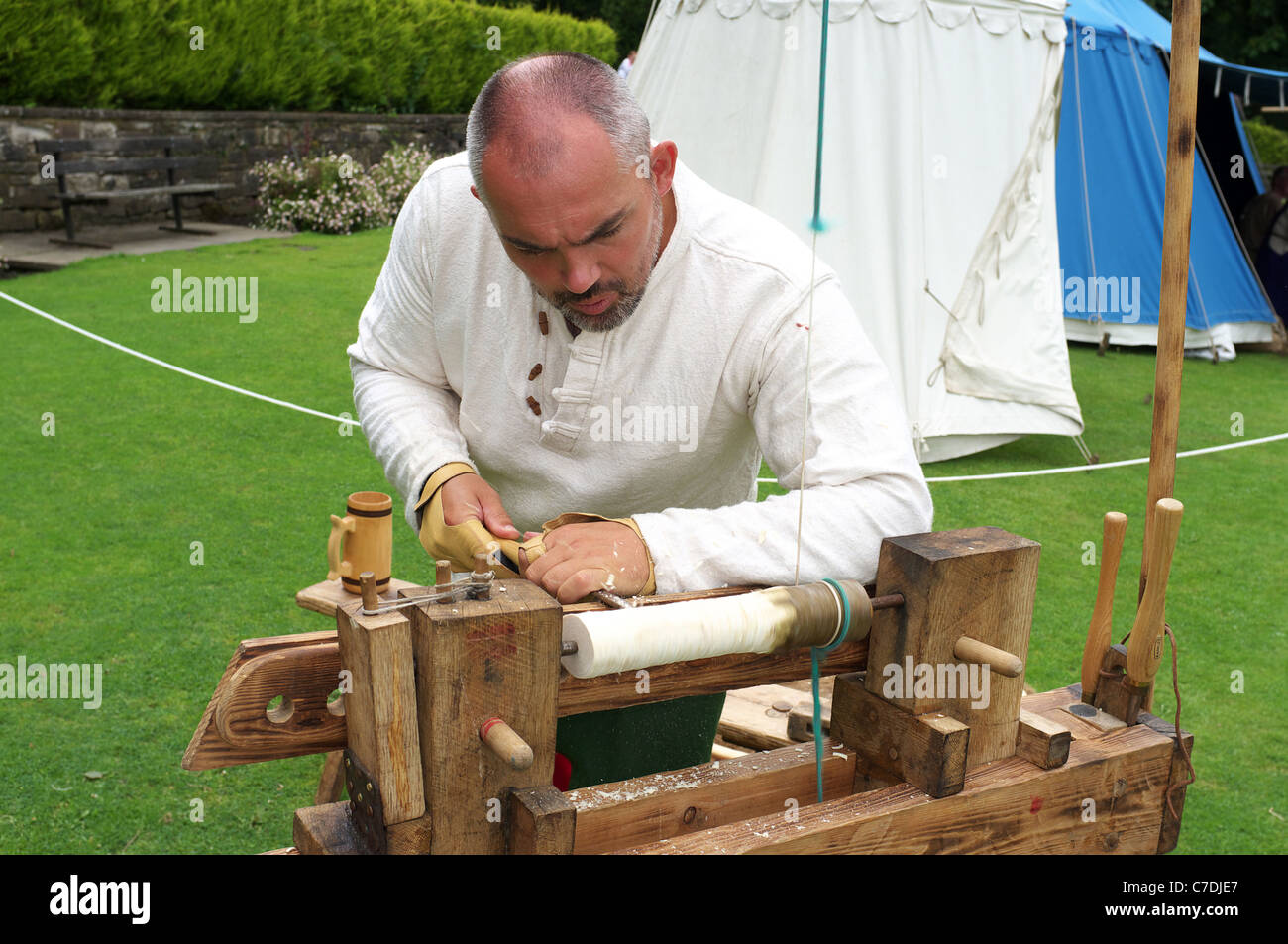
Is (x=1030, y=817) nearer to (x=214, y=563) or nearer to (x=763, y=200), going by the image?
(x=214, y=563)

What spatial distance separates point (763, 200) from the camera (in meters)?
6.14

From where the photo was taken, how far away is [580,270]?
1.74 m

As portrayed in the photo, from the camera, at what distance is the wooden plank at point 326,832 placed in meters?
1.22

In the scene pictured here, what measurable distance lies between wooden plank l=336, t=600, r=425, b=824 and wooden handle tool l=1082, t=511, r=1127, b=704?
0.90 metres

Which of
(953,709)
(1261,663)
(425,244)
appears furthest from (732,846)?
(1261,663)

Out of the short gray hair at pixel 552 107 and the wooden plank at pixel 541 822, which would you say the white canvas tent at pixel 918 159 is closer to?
the short gray hair at pixel 552 107

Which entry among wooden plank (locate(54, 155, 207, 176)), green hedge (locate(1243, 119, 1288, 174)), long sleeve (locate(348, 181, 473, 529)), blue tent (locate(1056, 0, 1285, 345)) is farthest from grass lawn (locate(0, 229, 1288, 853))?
green hedge (locate(1243, 119, 1288, 174))

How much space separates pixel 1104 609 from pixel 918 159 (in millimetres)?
4780

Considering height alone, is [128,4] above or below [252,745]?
above

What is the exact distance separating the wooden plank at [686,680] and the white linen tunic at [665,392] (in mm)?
180

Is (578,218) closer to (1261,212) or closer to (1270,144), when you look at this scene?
(1261,212)

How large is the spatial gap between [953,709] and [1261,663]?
313 centimetres

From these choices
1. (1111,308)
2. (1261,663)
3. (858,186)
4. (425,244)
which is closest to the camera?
(425,244)
